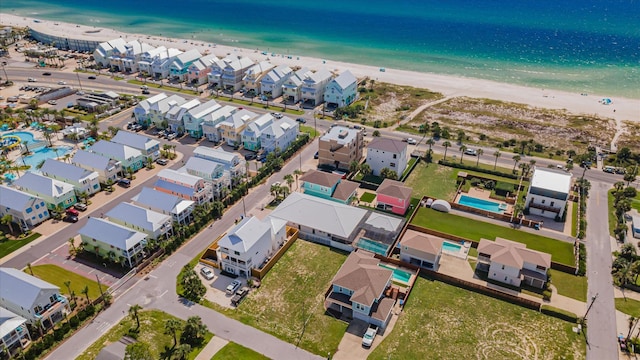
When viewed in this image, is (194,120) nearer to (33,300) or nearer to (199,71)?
(199,71)

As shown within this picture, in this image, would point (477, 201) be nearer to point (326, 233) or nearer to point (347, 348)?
point (326, 233)

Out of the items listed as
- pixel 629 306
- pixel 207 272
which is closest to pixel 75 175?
pixel 207 272

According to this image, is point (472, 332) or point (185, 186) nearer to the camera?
point (472, 332)

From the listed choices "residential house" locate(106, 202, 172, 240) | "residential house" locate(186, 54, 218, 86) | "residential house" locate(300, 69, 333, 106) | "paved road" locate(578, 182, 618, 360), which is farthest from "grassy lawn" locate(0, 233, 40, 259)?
"paved road" locate(578, 182, 618, 360)

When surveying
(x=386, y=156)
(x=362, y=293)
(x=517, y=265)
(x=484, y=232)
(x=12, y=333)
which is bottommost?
(x=12, y=333)

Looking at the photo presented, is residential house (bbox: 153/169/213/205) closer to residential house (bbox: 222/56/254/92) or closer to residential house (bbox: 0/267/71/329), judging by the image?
residential house (bbox: 0/267/71/329)

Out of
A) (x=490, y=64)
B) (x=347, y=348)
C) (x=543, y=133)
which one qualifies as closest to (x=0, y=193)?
(x=347, y=348)
